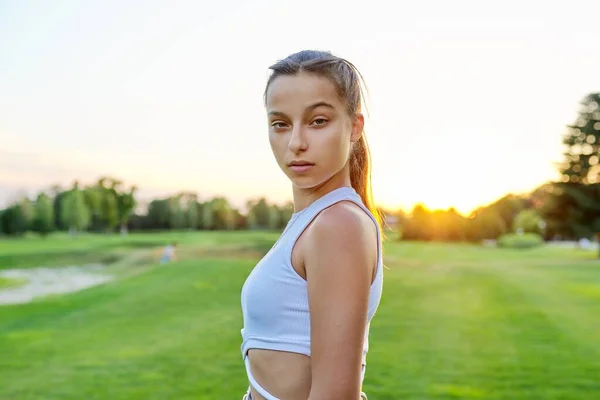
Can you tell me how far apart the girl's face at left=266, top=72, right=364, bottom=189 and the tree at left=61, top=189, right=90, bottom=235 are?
153ft

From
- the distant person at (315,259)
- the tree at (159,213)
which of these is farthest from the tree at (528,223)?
the distant person at (315,259)

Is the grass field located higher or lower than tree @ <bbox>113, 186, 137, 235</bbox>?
lower

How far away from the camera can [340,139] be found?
1.68 metres

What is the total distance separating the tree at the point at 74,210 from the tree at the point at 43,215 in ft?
3.56

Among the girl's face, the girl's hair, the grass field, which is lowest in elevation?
the grass field

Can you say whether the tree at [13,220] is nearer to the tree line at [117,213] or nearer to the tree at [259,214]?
the tree line at [117,213]

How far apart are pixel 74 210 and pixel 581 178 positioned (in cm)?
3049

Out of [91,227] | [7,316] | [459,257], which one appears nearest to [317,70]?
[7,316]

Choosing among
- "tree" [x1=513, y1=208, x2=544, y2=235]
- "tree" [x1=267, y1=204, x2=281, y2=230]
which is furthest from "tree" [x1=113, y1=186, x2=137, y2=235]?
"tree" [x1=513, y1=208, x2=544, y2=235]

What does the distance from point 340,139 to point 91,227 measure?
170 ft

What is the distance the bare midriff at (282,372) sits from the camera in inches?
62.7

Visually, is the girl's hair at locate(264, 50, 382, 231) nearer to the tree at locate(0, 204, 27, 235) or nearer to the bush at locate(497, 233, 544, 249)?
the tree at locate(0, 204, 27, 235)

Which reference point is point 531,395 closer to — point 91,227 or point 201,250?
point 201,250

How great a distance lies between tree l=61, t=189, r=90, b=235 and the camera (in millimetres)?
46656
